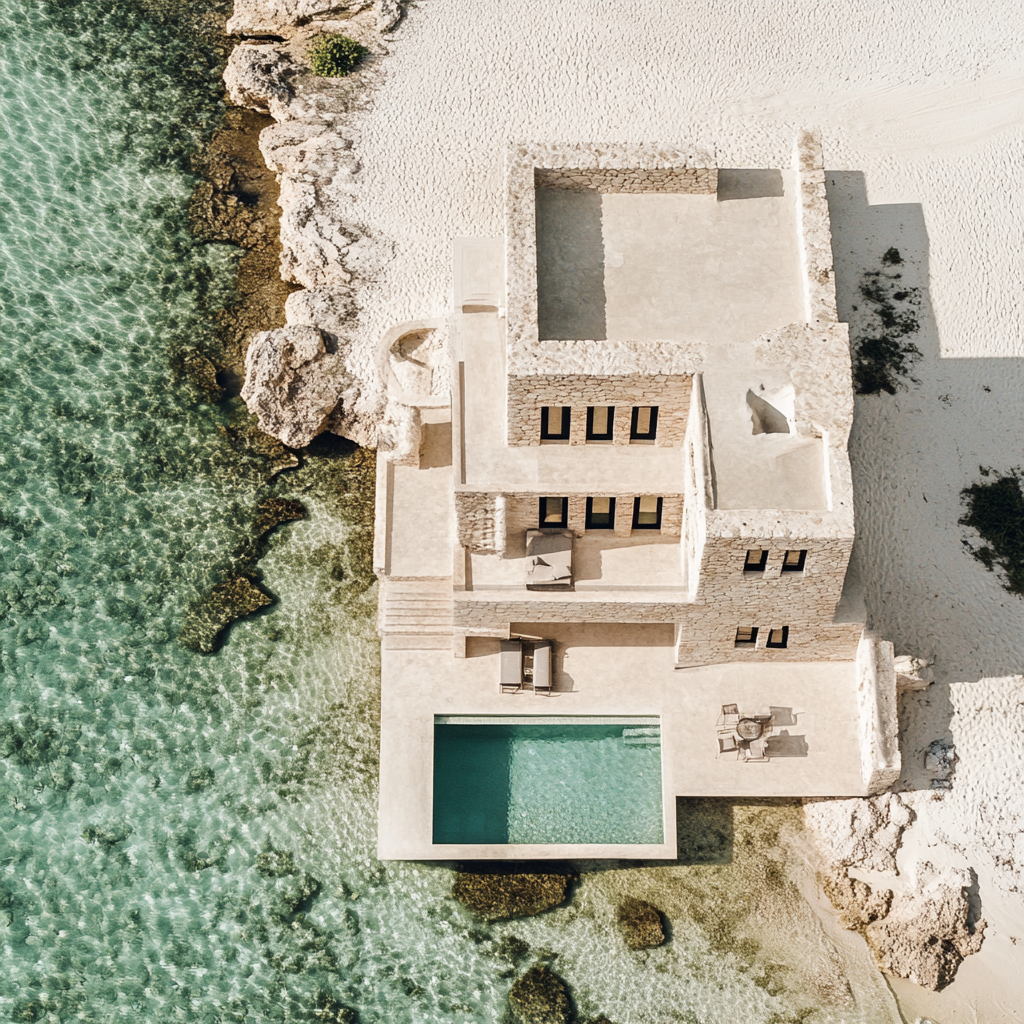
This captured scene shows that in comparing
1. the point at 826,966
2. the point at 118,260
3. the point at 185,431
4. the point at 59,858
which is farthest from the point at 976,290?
the point at 59,858

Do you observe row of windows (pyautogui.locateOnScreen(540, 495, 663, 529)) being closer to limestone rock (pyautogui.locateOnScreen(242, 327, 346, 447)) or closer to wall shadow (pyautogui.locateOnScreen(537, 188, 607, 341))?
wall shadow (pyautogui.locateOnScreen(537, 188, 607, 341))

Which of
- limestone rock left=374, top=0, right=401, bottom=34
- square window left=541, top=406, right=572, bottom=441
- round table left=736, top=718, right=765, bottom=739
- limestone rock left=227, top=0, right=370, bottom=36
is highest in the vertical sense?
limestone rock left=227, top=0, right=370, bottom=36

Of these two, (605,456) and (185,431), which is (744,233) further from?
(185,431)

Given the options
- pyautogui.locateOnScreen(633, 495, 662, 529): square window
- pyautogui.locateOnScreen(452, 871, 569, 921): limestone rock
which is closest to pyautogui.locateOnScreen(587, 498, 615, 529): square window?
pyautogui.locateOnScreen(633, 495, 662, 529): square window

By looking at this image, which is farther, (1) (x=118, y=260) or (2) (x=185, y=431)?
(1) (x=118, y=260)

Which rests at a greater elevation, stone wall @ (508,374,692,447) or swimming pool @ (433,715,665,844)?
stone wall @ (508,374,692,447)
